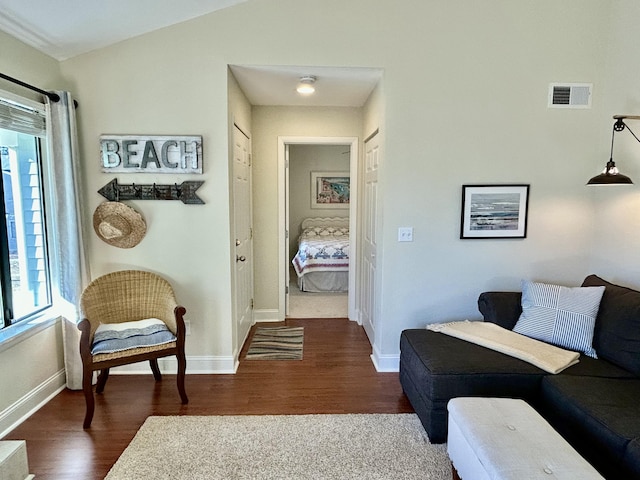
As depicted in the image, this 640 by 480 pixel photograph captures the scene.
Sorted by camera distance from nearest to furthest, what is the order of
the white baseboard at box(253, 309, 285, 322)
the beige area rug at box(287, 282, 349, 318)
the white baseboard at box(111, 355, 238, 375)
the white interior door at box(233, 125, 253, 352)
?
1. the white baseboard at box(111, 355, 238, 375)
2. the white interior door at box(233, 125, 253, 352)
3. the white baseboard at box(253, 309, 285, 322)
4. the beige area rug at box(287, 282, 349, 318)

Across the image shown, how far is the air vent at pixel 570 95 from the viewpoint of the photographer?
2.97m

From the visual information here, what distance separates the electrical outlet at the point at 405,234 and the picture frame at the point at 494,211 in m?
0.42

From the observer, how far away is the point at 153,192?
2.92 metres

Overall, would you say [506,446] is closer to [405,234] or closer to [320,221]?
[405,234]

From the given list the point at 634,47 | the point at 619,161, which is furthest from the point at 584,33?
the point at 619,161

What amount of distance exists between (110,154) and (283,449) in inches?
95.8

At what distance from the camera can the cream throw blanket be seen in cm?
226

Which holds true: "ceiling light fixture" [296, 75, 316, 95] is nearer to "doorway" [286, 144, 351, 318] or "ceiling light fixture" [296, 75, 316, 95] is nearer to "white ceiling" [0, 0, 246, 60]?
"white ceiling" [0, 0, 246, 60]

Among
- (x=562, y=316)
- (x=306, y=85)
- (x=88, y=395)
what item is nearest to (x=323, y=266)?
(x=306, y=85)

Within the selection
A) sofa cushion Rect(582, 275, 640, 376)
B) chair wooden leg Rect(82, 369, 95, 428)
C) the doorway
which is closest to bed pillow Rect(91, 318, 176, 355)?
chair wooden leg Rect(82, 369, 95, 428)

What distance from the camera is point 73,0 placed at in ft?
7.43

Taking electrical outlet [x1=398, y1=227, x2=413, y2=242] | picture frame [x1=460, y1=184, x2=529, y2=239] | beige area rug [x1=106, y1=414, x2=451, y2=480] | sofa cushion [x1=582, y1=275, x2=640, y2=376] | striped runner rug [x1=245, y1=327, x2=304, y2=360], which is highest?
picture frame [x1=460, y1=184, x2=529, y2=239]

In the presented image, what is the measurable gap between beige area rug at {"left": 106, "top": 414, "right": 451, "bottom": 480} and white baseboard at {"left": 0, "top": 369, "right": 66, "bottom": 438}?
0.84 meters

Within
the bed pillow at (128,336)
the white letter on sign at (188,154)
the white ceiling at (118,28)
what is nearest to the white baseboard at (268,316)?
the bed pillow at (128,336)
